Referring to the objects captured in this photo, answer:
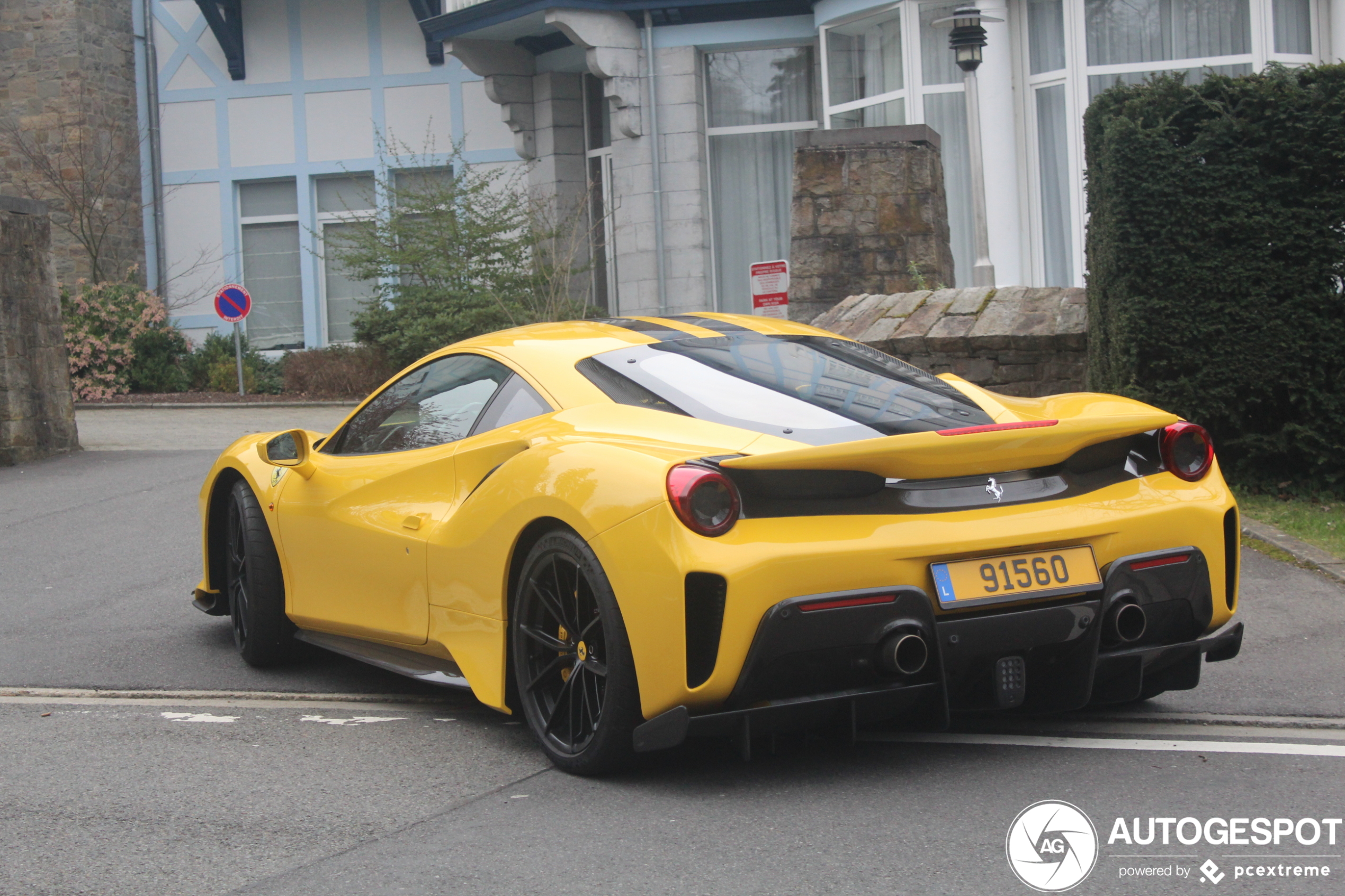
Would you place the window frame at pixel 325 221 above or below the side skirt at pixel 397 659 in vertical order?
above

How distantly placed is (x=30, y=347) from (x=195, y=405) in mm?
5512

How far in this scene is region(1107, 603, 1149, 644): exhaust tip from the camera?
381 cm

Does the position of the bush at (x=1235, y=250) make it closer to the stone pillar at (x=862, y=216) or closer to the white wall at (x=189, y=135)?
the stone pillar at (x=862, y=216)

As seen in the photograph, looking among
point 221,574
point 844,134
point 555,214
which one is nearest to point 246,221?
point 555,214

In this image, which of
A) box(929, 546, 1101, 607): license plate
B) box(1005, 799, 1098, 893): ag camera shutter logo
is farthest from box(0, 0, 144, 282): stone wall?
box(1005, 799, 1098, 893): ag camera shutter logo

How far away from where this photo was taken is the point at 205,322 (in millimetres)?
24797

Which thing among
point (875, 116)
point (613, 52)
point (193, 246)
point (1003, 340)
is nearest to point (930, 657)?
point (1003, 340)

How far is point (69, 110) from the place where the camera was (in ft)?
77.3

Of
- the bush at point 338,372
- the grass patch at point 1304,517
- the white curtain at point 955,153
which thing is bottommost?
the grass patch at point 1304,517

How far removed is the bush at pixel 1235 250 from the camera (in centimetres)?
792

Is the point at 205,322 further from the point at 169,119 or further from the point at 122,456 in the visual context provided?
the point at 122,456

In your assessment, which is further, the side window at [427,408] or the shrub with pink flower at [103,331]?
the shrub with pink flower at [103,331]

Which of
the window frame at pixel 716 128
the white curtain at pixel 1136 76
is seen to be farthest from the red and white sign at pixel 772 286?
the window frame at pixel 716 128

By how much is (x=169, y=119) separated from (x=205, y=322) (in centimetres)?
359
